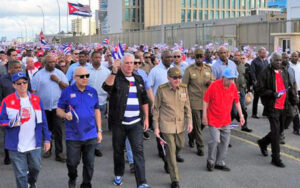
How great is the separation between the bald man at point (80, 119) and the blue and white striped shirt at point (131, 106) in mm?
505

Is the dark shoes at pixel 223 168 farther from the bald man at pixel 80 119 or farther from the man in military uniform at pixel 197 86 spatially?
the bald man at pixel 80 119

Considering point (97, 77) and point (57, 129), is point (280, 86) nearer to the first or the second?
point (97, 77)

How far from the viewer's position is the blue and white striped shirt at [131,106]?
6.04 meters

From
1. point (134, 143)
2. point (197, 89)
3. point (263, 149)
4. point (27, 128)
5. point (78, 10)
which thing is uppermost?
point (78, 10)

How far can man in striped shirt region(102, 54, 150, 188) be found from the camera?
5.98 meters

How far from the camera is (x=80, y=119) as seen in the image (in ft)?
18.4

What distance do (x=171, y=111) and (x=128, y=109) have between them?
74cm

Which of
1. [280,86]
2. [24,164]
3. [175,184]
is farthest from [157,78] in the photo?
[24,164]

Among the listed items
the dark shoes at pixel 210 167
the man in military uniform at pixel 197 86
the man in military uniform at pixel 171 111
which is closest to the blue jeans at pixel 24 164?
the man in military uniform at pixel 171 111

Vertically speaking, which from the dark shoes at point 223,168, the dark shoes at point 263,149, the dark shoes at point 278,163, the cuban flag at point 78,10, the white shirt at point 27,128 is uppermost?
the cuban flag at point 78,10

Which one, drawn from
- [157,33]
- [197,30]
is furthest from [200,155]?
[157,33]

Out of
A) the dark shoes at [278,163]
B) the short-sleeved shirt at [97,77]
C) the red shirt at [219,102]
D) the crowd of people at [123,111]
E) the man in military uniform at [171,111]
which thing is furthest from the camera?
the short-sleeved shirt at [97,77]

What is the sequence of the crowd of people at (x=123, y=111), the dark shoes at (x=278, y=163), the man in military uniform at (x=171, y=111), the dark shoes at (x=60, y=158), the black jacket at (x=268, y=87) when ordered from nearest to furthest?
the crowd of people at (x=123, y=111) → the man in military uniform at (x=171, y=111) → the dark shoes at (x=278, y=163) → the black jacket at (x=268, y=87) → the dark shoes at (x=60, y=158)

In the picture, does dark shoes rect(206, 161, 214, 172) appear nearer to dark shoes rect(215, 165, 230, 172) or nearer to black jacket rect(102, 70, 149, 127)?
dark shoes rect(215, 165, 230, 172)
